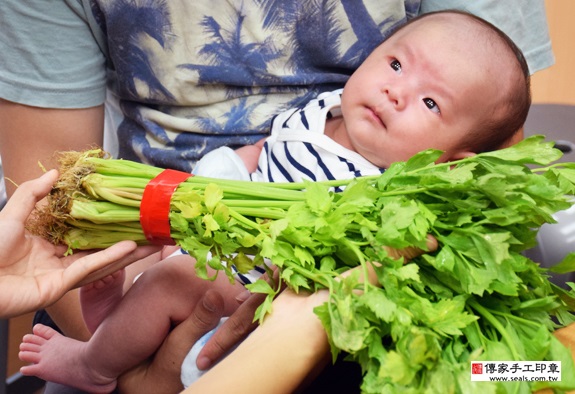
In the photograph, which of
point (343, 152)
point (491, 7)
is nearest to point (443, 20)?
point (491, 7)

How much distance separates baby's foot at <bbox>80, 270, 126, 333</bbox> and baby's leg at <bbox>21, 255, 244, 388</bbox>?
4cm

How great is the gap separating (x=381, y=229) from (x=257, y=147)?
65cm

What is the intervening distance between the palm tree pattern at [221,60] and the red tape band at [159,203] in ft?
1.35

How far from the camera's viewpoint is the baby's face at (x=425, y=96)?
4.24ft

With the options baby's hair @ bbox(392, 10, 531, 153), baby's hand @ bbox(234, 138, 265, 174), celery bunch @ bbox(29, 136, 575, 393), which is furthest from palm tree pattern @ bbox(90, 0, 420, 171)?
celery bunch @ bbox(29, 136, 575, 393)

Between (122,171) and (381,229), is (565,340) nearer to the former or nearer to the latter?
(381,229)

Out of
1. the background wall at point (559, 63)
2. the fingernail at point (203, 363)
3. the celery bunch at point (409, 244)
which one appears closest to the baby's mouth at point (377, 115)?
the celery bunch at point (409, 244)

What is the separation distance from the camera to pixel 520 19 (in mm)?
1550

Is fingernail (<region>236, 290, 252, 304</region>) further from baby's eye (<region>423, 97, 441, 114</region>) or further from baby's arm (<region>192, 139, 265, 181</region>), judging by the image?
baby's eye (<region>423, 97, 441, 114</region>)

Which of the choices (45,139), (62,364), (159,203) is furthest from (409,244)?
(45,139)

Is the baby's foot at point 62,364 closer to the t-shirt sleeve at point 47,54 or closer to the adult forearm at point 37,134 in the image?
the adult forearm at point 37,134

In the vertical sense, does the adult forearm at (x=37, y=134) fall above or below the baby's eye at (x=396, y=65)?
below

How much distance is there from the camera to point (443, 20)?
136cm

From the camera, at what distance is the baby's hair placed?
1336 mm
